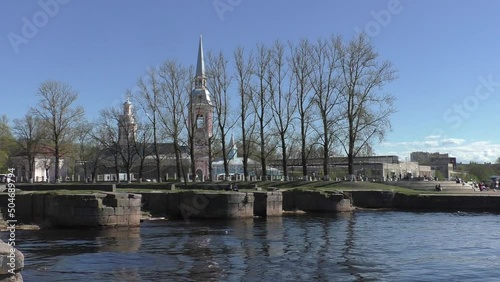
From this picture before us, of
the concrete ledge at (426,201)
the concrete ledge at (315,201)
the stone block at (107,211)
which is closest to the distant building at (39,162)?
the concrete ledge at (315,201)

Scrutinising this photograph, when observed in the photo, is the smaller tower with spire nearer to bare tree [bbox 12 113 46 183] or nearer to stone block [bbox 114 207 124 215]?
bare tree [bbox 12 113 46 183]

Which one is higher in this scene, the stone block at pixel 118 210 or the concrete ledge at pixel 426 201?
the stone block at pixel 118 210

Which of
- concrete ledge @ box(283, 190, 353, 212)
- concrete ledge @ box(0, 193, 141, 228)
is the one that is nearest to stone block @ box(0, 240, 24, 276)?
concrete ledge @ box(0, 193, 141, 228)

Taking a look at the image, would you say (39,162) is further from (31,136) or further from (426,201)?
(426,201)

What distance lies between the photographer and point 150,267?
55.4 ft

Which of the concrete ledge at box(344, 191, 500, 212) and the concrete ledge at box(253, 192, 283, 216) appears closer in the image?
the concrete ledge at box(253, 192, 283, 216)

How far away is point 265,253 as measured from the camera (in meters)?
20.2

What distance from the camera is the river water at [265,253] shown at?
1582cm

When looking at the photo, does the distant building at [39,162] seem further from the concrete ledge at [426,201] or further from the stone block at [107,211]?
the stone block at [107,211]

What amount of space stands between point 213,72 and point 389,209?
28997 millimetres

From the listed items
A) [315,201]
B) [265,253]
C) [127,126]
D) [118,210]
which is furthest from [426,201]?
[127,126]

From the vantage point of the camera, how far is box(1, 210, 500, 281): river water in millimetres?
15820

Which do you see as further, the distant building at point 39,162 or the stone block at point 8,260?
the distant building at point 39,162

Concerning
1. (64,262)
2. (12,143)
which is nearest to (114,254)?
(64,262)
